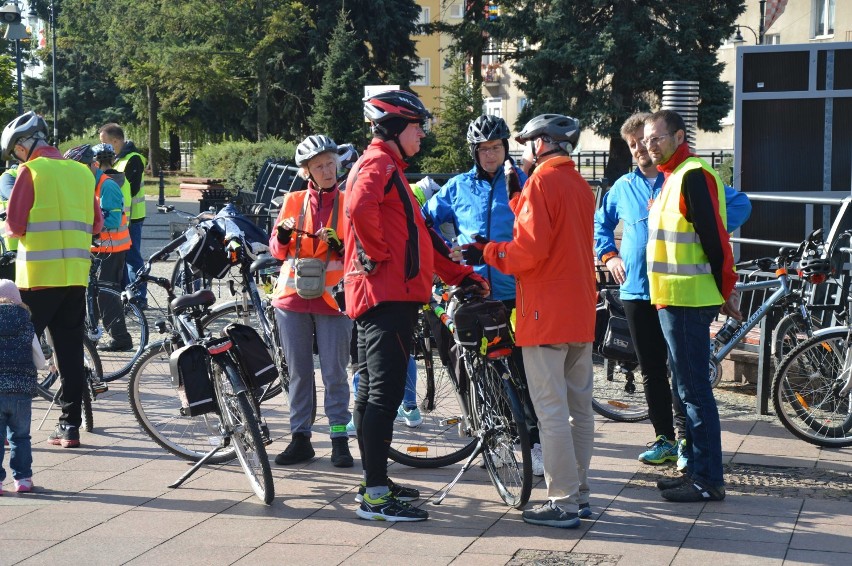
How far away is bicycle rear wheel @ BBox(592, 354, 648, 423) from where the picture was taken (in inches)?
318

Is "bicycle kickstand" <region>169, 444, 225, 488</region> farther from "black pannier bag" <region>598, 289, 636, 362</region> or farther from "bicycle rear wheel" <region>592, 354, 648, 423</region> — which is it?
"bicycle rear wheel" <region>592, 354, 648, 423</region>

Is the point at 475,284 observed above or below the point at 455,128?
below

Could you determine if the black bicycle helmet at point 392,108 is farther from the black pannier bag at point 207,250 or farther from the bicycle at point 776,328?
the bicycle at point 776,328

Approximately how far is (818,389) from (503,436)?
2.29m

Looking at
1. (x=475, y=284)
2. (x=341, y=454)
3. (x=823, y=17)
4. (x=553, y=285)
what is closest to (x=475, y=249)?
(x=475, y=284)

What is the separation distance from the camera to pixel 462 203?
272 inches

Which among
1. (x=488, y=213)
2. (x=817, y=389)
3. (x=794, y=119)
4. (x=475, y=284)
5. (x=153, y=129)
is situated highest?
(x=153, y=129)

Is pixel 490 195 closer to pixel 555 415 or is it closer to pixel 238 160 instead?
pixel 555 415

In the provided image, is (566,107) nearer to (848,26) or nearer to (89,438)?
(848,26)

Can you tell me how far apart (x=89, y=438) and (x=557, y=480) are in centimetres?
339

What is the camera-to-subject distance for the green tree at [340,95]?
134 feet

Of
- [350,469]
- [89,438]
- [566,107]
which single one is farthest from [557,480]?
[566,107]

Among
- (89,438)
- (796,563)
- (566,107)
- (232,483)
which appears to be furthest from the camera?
(566,107)

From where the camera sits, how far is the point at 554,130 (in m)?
5.68
